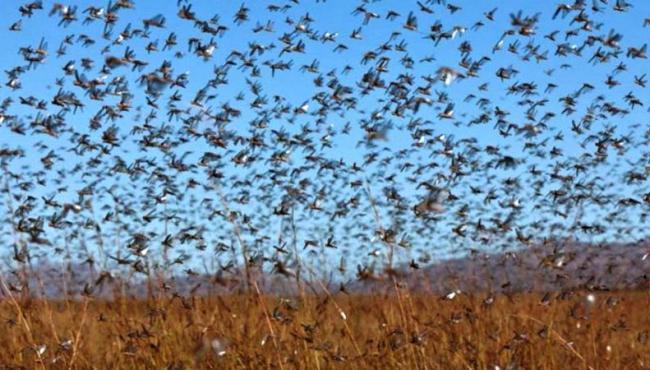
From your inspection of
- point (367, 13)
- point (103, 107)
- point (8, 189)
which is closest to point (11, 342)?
point (8, 189)

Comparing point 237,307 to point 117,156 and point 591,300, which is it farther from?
point 591,300

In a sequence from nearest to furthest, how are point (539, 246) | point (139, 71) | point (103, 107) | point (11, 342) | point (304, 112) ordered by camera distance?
point (139, 71) < point (103, 107) < point (11, 342) < point (304, 112) < point (539, 246)

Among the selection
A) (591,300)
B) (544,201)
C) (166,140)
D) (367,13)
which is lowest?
(591,300)

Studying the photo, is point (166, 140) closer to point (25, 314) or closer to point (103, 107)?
point (103, 107)

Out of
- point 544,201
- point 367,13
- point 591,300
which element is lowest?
point 591,300

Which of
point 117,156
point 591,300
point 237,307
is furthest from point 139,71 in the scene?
point 237,307

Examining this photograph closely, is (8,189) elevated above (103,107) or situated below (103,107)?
below

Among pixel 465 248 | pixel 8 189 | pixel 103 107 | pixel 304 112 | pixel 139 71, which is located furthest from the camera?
pixel 465 248

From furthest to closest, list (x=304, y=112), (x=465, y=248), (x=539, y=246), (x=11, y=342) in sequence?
(x=465, y=248) → (x=539, y=246) → (x=304, y=112) → (x=11, y=342)

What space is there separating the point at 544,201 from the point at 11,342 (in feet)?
16.0

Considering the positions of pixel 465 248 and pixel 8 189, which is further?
pixel 465 248

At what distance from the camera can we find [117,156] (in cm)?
700

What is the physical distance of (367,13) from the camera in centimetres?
761

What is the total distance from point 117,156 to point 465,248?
3.72m
